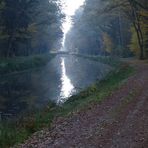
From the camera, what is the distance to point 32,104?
25594 mm

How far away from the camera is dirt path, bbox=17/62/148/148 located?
40.2ft

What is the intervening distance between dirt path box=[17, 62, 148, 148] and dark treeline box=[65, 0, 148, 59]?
2685 cm

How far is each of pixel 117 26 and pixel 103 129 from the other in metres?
64.1

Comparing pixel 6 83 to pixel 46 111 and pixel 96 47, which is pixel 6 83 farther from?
pixel 96 47

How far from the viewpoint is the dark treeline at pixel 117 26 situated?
50328mm

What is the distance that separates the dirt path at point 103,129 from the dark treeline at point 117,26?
26848 mm

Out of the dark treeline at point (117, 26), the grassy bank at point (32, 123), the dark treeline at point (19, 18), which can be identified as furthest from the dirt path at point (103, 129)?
the dark treeline at point (19, 18)

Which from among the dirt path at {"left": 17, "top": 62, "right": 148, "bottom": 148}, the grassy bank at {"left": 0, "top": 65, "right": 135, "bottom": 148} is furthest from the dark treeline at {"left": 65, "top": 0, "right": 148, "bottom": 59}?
the dirt path at {"left": 17, "top": 62, "right": 148, "bottom": 148}

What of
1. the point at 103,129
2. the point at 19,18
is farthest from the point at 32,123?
the point at 19,18

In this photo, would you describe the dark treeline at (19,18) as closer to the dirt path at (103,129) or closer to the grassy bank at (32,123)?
the grassy bank at (32,123)

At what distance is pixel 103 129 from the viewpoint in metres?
13.9

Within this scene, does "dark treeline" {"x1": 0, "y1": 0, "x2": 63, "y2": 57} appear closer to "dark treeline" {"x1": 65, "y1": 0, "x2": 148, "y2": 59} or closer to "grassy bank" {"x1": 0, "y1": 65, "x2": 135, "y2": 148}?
"dark treeline" {"x1": 65, "y1": 0, "x2": 148, "y2": 59}

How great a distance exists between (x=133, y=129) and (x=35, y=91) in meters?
20.2

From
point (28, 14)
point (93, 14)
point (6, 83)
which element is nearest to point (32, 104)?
point (6, 83)
